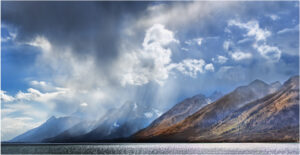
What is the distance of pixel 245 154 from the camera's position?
452 ft

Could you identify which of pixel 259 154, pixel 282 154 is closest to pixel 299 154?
pixel 282 154

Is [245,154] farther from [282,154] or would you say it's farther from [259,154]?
[282,154]

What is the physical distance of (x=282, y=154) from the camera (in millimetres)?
129375

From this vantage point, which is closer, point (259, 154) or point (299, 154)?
point (299, 154)

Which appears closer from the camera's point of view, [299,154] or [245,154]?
[299,154]

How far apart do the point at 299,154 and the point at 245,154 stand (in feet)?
78.2

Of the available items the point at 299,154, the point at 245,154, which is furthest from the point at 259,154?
the point at 299,154

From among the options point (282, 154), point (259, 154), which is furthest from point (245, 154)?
point (282, 154)

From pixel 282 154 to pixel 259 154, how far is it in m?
12.6

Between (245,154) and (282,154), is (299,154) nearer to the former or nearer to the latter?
(282,154)

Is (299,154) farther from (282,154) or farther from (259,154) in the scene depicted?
(259,154)

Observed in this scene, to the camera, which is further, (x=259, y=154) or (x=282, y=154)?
(x=259, y=154)

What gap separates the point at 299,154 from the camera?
5044 inches
